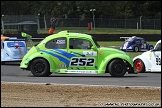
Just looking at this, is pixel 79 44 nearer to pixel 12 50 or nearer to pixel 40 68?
pixel 40 68

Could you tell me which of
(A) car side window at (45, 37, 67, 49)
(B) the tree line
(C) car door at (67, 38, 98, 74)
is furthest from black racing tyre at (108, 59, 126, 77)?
(B) the tree line

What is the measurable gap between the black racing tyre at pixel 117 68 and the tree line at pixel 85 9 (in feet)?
80.4

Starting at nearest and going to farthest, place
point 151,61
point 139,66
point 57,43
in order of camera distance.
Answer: point 57,43 → point 151,61 → point 139,66

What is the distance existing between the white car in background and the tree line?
73.2ft

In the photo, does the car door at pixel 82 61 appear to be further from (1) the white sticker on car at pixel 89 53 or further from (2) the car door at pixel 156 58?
(2) the car door at pixel 156 58

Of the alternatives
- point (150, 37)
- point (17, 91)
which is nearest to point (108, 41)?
point (150, 37)

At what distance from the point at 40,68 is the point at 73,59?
119cm

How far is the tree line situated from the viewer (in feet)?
136

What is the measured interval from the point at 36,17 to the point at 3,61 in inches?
985

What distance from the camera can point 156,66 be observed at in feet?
54.4

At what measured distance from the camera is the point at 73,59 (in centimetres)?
1518

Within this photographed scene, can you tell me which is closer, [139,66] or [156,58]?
[156,58]

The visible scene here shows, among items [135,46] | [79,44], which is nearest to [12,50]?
[79,44]

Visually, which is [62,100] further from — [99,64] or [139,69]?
[139,69]
